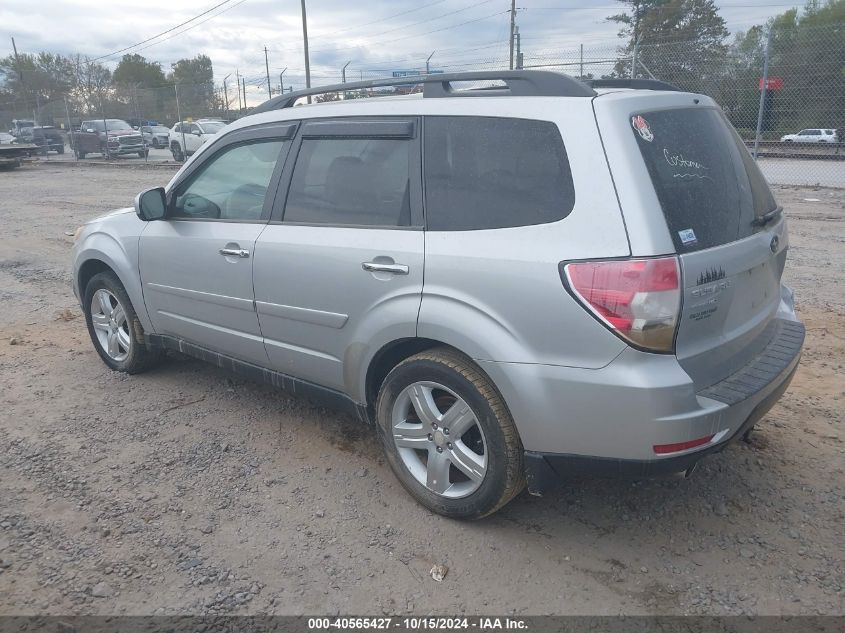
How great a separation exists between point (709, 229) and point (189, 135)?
2659 cm

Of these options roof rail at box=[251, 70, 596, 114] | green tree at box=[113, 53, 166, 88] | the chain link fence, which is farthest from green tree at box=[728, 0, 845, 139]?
green tree at box=[113, 53, 166, 88]

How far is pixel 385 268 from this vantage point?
3.12 meters

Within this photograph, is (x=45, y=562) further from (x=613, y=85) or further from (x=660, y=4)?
(x=660, y=4)

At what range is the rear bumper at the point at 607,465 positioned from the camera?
8.57 ft

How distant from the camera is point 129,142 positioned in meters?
29.0

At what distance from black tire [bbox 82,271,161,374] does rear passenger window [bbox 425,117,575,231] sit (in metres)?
2.73

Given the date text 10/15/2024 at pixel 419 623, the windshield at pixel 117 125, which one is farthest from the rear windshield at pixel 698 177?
the windshield at pixel 117 125

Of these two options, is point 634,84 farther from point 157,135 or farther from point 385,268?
point 157,135

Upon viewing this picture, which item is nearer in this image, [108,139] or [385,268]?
[385,268]

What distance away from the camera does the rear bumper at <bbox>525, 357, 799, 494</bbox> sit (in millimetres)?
2613

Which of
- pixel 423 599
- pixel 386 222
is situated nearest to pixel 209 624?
pixel 423 599

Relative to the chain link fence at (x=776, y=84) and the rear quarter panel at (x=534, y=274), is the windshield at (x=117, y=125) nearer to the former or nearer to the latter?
the chain link fence at (x=776, y=84)

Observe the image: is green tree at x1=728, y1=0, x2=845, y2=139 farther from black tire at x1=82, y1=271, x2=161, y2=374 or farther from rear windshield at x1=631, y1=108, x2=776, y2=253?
black tire at x1=82, y1=271, x2=161, y2=374

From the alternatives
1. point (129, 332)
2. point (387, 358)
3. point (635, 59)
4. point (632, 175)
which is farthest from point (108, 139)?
point (632, 175)
